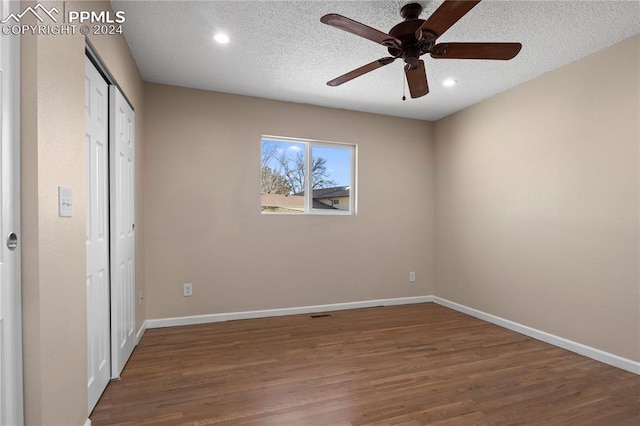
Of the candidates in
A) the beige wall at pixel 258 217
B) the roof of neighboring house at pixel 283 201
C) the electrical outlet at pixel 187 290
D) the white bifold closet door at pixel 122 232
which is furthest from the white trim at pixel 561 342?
the white bifold closet door at pixel 122 232

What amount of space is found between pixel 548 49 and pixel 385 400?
292cm

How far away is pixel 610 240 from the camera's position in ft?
8.41

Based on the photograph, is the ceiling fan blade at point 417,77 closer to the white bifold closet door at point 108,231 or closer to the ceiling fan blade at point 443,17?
the ceiling fan blade at point 443,17

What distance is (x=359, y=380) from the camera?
2262 millimetres

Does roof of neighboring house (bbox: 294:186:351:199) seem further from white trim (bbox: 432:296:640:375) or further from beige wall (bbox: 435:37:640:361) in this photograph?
white trim (bbox: 432:296:640:375)

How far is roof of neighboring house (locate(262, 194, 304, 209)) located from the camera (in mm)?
3818

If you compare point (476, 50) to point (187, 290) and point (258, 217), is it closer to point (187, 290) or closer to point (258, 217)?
point (258, 217)

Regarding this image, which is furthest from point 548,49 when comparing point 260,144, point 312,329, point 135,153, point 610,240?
point 135,153

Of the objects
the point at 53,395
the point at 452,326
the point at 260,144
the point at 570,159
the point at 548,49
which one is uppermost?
the point at 548,49

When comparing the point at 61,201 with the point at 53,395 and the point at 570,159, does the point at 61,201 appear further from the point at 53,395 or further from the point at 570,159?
the point at 570,159

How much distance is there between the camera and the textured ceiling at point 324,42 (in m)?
2.09

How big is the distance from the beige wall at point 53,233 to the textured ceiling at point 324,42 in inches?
32.4

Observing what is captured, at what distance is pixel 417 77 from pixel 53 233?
7.37 feet

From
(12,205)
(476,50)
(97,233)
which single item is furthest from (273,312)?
(476,50)
